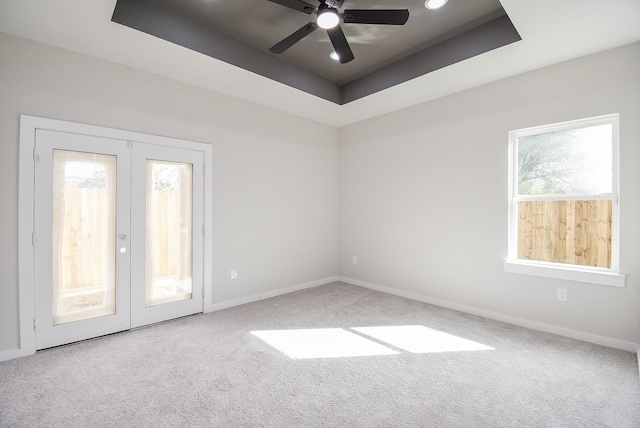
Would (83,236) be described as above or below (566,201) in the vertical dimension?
below

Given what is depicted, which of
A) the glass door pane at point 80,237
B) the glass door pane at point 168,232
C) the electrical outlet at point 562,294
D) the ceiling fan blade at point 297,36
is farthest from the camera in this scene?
the glass door pane at point 168,232

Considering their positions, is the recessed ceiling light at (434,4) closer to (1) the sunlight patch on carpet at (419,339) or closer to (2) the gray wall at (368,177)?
(2) the gray wall at (368,177)

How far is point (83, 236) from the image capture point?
9.30ft

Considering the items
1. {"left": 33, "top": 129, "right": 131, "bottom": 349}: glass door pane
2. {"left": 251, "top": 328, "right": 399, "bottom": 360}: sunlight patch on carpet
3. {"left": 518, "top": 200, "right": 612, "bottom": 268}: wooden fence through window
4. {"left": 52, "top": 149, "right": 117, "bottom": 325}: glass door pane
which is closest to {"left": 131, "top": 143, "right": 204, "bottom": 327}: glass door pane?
{"left": 33, "top": 129, "right": 131, "bottom": 349}: glass door pane

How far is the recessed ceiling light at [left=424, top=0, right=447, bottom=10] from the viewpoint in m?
2.52

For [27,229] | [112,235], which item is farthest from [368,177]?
[27,229]

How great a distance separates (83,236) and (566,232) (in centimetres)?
484

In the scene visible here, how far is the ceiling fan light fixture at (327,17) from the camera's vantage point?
2.22 m

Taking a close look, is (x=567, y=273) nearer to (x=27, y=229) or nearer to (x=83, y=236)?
(x=83, y=236)

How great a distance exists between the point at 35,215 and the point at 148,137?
1213 mm

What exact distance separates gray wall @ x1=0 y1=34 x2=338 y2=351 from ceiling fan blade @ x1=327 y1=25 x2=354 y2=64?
174cm

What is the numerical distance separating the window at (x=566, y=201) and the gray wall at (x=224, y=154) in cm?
277

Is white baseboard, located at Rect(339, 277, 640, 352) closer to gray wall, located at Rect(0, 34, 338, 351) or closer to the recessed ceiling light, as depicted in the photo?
gray wall, located at Rect(0, 34, 338, 351)

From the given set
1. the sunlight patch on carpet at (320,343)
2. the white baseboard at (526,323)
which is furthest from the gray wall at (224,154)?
the white baseboard at (526,323)
